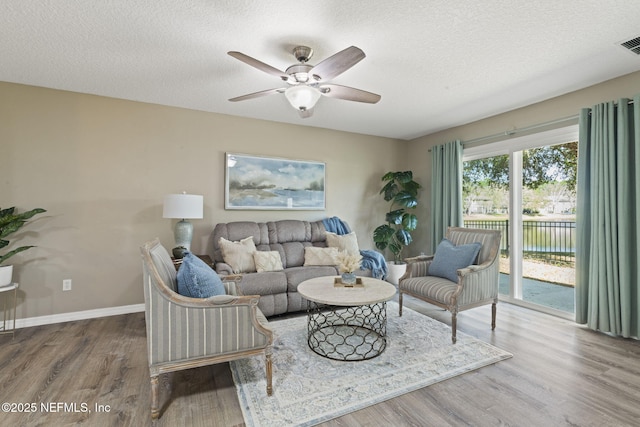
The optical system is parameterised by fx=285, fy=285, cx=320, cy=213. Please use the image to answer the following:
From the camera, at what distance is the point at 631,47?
2.28 metres

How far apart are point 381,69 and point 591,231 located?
2.71 m

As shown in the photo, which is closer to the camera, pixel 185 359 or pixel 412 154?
pixel 185 359

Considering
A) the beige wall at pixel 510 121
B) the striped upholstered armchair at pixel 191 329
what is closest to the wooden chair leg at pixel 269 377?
the striped upholstered armchair at pixel 191 329

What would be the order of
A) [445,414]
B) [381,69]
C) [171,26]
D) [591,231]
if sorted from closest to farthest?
[445,414] < [171,26] < [381,69] < [591,231]

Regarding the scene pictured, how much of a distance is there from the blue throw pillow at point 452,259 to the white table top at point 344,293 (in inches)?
33.5

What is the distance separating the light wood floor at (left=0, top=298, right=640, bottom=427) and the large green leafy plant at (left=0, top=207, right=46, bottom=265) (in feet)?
2.69

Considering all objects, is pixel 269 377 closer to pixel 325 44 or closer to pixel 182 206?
pixel 182 206

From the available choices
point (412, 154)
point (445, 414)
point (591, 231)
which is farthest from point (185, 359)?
point (412, 154)

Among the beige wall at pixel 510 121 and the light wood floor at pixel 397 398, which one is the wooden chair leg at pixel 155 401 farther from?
the beige wall at pixel 510 121

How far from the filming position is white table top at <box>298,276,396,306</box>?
214 cm

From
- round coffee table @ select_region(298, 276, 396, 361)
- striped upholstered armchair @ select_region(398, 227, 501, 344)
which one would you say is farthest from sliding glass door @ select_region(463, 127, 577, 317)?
round coffee table @ select_region(298, 276, 396, 361)

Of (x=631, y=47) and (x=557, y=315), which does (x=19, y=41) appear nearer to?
(x=631, y=47)

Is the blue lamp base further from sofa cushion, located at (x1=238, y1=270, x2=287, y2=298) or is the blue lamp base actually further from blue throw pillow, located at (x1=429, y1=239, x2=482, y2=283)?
blue throw pillow, located at (x1=429, y1=239, x2=482, y2=283)

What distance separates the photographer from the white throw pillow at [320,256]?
12.1 ft
